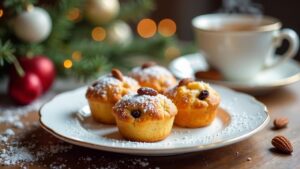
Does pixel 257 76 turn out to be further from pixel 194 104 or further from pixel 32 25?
pixel 32 25

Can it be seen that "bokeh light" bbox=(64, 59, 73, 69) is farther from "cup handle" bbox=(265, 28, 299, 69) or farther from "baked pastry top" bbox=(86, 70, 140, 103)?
"cup handle" bbox=(265, 28, 299, 69)

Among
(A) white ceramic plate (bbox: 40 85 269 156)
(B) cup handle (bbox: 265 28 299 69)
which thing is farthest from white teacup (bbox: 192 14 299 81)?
(A) white ceramic plate (bbox: 40 85 269 156)

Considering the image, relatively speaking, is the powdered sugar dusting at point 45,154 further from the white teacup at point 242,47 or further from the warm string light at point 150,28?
the warm string light at point 150,28

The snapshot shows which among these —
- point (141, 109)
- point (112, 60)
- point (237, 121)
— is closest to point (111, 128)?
point (141, 109)

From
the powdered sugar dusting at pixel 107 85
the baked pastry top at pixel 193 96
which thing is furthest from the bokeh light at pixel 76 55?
the baked pastry top at pixel 193 96

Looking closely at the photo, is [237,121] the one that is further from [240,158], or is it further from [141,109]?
[141,109]

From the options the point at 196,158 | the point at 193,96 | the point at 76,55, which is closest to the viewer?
the point at 196,158

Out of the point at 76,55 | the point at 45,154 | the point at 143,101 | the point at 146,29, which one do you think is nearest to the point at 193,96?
the point at 143,101
